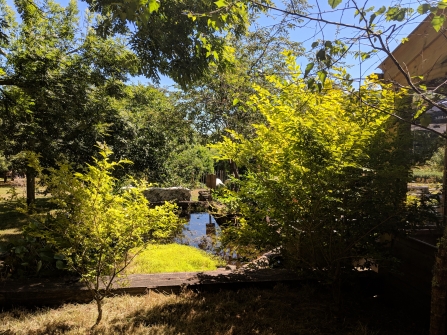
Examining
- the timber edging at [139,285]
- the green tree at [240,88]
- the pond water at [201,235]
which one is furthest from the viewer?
the green tree at [240,88]

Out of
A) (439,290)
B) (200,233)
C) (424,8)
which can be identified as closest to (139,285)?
(439,290)

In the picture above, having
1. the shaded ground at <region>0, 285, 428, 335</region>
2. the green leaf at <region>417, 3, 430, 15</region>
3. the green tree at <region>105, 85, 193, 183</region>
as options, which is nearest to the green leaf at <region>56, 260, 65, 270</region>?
the shaded ground at <region>0, 285, 428, 335</region>

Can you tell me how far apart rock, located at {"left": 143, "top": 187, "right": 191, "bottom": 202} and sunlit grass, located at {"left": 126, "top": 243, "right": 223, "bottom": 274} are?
574 cm

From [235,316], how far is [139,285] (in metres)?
1.24

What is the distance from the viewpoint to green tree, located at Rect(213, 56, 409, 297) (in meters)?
2.94

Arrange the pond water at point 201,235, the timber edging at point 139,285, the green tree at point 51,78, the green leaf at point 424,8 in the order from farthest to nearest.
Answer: the pond water at point 201,235
the green tree at point 51,78
the timber edging at point 139,285
the green leaf at point 424,8

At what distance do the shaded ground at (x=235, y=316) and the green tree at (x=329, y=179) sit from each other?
444mm

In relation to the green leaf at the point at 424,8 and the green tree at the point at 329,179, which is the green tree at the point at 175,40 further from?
the green leaf at the point at 424,8

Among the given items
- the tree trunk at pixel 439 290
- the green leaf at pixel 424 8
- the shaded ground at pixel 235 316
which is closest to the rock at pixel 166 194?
the shaded ground at pixel 235 316

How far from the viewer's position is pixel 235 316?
129 inches

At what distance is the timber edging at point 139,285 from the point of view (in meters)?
3.49

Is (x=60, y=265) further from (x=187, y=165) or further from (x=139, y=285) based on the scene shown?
(x=187, y=165)

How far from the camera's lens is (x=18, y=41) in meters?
6.85

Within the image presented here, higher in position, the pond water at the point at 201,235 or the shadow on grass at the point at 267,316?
the shadow on grass at the point at 267,316
